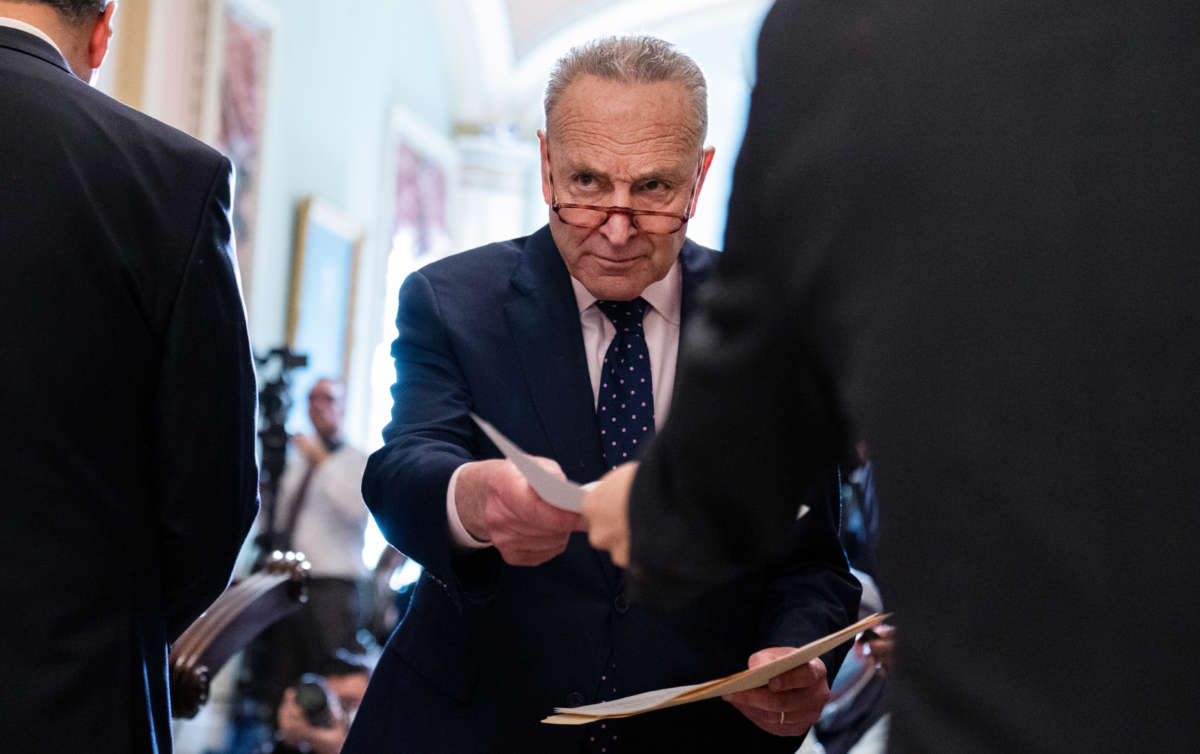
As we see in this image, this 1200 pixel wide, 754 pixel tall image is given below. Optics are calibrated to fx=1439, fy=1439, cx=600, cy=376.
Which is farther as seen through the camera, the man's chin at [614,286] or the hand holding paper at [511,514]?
the man's chin at [614,286]

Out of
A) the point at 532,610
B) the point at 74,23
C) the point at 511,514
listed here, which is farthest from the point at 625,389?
the point at 74,23

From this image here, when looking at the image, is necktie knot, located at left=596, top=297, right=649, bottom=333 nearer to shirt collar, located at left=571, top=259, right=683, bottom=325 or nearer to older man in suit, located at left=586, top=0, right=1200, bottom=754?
shirt collar, located at left=571, top=259, right=683, bottom=325

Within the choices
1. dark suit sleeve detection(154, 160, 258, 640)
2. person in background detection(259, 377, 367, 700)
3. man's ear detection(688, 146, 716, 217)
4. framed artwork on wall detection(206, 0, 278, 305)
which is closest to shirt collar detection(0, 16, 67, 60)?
dark suit sleeve detection(154, 160, 258, 640)

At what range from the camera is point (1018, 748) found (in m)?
0.96

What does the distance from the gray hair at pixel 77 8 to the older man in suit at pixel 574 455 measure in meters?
0.63

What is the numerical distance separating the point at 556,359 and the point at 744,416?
1052mm

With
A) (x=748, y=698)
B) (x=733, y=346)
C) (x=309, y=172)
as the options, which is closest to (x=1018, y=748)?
(x=733, y=346)

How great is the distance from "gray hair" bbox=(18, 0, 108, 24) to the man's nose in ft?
2.76

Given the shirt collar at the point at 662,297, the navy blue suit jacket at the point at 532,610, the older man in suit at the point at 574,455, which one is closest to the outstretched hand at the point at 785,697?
the older man in suit at the point at 574,455

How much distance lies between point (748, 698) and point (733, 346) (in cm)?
84

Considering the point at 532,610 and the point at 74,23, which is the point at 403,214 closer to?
the point at 74,23

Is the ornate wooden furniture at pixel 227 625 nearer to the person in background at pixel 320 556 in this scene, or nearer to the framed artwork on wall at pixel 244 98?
the person in background at pixel 320 556

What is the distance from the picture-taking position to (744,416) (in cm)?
122

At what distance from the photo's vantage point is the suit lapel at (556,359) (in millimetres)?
2195
